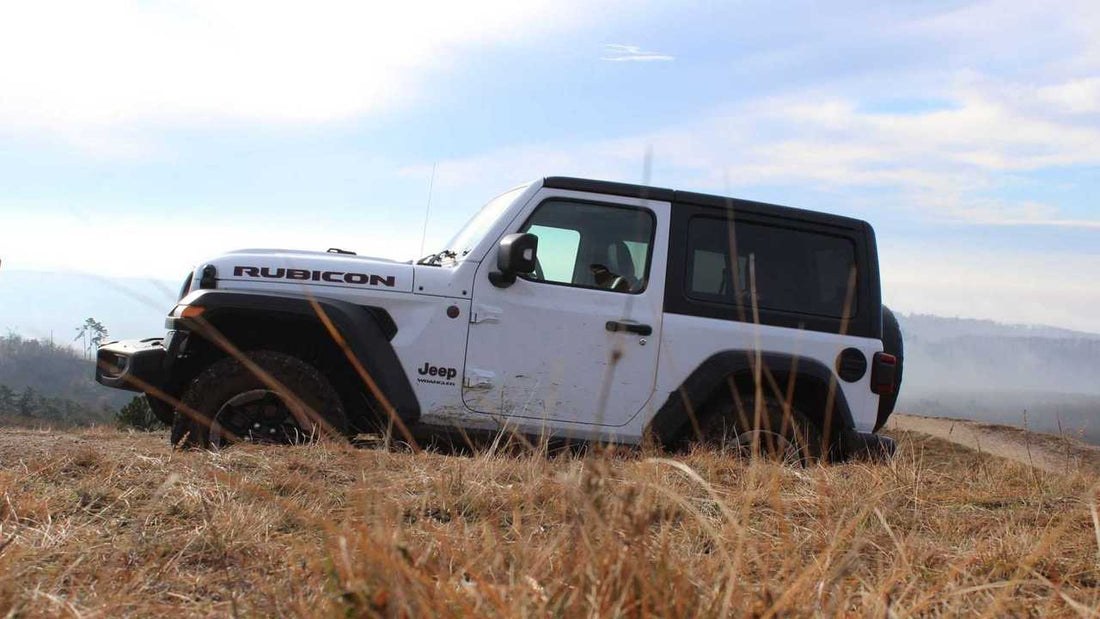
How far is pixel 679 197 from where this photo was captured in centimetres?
471

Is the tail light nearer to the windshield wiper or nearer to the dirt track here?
the windshield wiper

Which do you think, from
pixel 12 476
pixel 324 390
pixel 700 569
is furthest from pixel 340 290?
pixel 700 569

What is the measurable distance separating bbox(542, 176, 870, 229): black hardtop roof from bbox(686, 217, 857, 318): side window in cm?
9

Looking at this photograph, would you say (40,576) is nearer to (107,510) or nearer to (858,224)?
(107,510)

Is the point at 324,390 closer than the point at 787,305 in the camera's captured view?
Yes

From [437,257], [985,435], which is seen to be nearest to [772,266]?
[437,257]

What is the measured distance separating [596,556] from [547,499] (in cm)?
130

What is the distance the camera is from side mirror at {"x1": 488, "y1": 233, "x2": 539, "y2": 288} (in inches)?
165

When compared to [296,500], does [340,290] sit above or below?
above

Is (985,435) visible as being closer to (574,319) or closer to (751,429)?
(751,429)

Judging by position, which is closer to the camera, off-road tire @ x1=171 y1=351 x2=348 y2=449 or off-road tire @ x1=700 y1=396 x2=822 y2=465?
off-road tire @ x1=171 y1=351 x2=348 y2=449

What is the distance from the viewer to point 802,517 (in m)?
2.91

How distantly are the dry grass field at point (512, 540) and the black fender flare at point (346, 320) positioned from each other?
1.76 feet

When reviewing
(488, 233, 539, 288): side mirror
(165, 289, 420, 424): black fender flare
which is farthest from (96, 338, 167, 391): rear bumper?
(488, 233, 539, 288): side mirror
